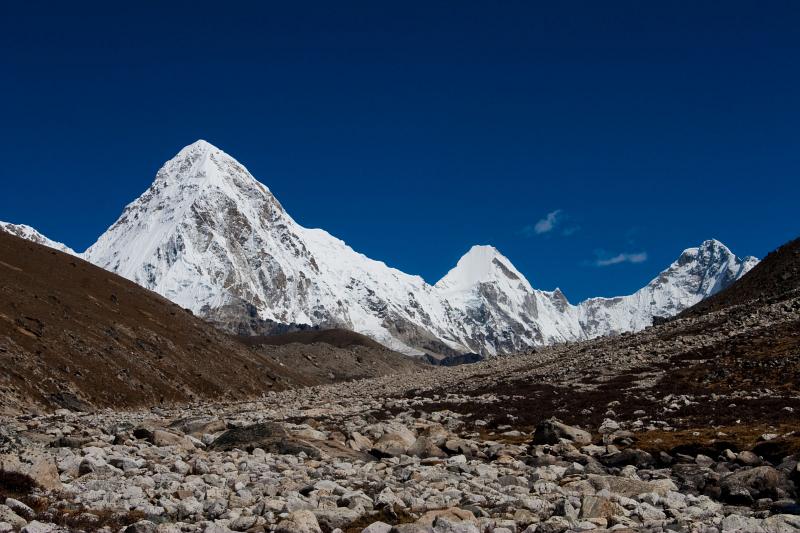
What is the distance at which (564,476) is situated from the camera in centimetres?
2427

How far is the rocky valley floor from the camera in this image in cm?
1723

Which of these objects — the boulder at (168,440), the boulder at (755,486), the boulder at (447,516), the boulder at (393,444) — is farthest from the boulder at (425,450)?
the boulder at (447,516)

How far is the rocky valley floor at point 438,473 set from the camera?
17.2m

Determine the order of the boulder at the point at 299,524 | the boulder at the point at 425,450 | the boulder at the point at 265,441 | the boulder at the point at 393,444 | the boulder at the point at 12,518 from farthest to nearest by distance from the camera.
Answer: the boulder at the point at 425,450 → the boulder at the point at 393,444 → the boulder at the point at 265,441 → the boulder at the point at 299,524 → the boulder at the point at 12,518

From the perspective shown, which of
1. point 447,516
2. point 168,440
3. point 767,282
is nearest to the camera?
point 447,516

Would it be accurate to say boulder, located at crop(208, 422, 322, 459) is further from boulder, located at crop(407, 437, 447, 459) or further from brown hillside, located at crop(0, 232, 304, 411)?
brown hillside, located at crop(0, 232, 304, 411)

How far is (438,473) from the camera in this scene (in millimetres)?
24391

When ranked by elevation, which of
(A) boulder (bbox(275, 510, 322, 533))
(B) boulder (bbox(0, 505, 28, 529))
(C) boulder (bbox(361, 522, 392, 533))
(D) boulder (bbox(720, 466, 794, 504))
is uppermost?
(B) boulder (bbox(0, 505, 28, 529))

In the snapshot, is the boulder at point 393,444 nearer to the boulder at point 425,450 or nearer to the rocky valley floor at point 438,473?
the rocky valley floor at point 438,473

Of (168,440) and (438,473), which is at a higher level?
(168,440)

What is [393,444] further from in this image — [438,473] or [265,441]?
[438,473]

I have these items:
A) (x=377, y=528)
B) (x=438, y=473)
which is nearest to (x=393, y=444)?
(x=438, y=473)

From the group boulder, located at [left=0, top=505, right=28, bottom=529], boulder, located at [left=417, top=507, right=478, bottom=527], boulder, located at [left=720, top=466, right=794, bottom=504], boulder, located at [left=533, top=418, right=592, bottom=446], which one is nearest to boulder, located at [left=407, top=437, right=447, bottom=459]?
boulder, located at [left=533, top=418, right=592, bottom=446]

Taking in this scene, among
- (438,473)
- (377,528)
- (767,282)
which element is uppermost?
(767,282)
